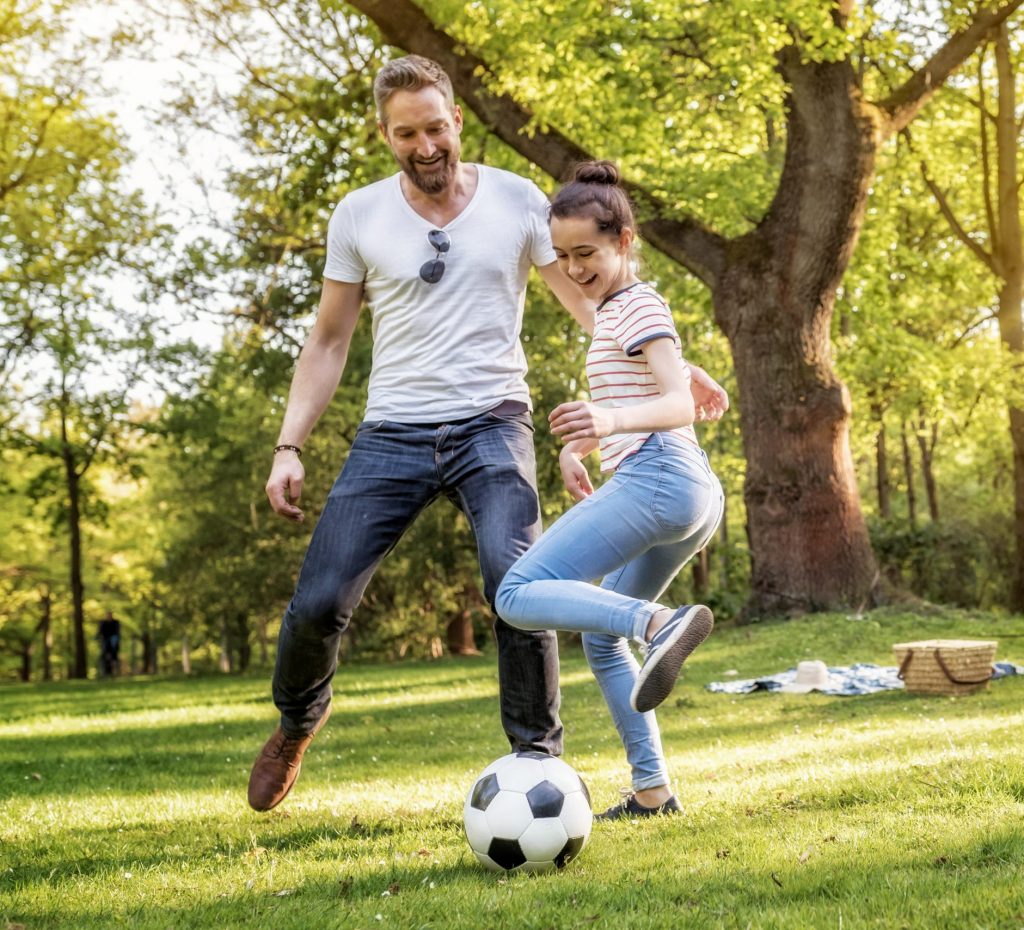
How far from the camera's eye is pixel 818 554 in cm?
1609

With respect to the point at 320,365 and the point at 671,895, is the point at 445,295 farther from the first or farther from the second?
the point at 671,895

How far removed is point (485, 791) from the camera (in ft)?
13.5

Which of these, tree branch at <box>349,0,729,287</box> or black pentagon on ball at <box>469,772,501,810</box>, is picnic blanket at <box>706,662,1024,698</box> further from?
black pentagon on ball at <box>469,772,501,810</box>

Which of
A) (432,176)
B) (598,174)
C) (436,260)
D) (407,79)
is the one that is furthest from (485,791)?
(407,79)

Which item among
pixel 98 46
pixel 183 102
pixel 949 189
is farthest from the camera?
pixel 949 189

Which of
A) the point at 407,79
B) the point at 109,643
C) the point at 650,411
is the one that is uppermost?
the point at 407,79

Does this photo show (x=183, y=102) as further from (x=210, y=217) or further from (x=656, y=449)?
(x=656, y=449)

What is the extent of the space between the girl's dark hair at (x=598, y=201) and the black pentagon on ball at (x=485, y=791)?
1.98 m

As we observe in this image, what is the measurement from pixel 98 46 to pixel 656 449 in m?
21.0

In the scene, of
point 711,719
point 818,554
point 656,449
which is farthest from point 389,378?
point 818,554

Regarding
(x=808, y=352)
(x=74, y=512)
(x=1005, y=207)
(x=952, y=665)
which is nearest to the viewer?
(x=952, y=665)

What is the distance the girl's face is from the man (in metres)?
0.39

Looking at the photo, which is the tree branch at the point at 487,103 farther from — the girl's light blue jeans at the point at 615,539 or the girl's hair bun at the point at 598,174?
the girl's light blue jeans at the point at 615,539

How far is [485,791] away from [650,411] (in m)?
1.42
